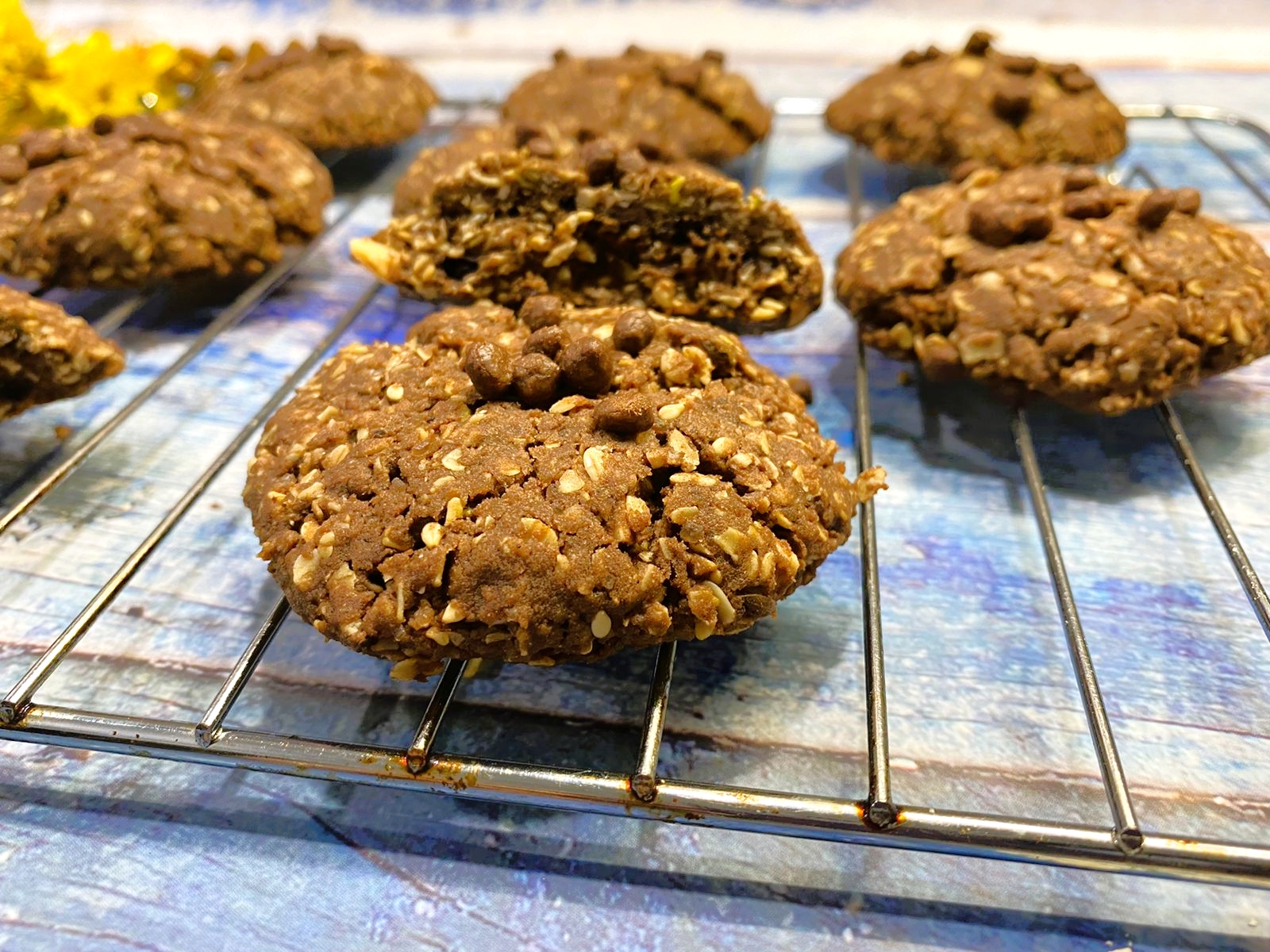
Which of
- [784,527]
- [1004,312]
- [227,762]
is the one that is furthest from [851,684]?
[227,762]

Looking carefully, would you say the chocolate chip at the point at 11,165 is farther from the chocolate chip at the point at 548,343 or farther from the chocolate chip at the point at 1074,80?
the chocolate chip at the point at 1074,80

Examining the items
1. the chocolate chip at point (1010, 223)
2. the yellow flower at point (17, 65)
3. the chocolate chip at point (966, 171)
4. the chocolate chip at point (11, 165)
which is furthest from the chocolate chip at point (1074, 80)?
the yellow flower at point (17, 65)

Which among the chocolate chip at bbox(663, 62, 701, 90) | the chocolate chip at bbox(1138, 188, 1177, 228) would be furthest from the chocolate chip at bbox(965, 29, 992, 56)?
the chocolate chip at bbox(1138, 188, 1177, 228)

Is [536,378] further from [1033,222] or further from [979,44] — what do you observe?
[979,44]

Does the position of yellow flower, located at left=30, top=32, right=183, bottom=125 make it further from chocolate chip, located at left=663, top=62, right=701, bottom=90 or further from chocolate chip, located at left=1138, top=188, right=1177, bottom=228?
chocolate chip, located at left=1138, top=188, right=1177, bottom=228

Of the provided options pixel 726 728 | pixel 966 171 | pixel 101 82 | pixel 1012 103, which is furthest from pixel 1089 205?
pixel 101 82

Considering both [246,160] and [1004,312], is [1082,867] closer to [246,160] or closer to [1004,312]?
[1004,312]
